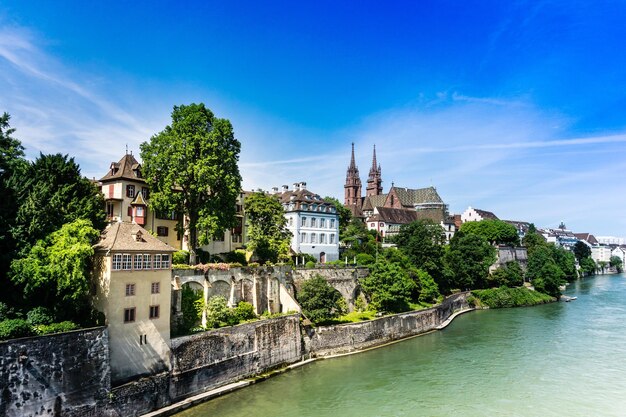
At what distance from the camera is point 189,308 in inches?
1291

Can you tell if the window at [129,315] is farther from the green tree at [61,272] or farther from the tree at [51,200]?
the tree at [51,200]


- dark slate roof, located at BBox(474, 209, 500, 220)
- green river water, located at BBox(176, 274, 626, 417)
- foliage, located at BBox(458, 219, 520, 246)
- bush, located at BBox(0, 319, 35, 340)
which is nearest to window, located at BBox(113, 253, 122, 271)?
bush, located at BBox(0, 319, 35, 340)

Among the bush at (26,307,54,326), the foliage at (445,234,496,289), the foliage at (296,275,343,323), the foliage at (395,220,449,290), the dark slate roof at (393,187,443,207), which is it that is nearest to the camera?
the bush at (26,307,54,326)

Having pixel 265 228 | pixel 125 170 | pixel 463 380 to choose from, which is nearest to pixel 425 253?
pixel 265 228

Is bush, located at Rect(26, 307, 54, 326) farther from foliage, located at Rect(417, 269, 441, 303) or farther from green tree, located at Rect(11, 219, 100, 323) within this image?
foliage, located at Rect(417, 269, 441, 303)

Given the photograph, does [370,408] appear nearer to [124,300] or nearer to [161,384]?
[161,384]

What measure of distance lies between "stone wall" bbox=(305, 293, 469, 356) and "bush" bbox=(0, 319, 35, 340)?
20.8m

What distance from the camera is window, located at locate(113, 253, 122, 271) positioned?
2539 cm

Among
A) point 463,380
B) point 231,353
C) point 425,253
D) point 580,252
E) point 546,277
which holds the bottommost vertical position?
point 463,380

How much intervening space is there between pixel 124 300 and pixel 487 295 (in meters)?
54.4

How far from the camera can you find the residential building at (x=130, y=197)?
123 ft

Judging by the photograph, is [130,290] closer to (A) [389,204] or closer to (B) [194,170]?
(B) [194,170]

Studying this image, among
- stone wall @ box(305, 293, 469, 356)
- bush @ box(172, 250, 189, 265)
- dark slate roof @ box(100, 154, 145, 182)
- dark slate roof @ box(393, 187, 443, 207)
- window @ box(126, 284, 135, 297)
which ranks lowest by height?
stone wall @ box(305, 293, 469, 356)

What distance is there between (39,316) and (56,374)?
3323 mm
